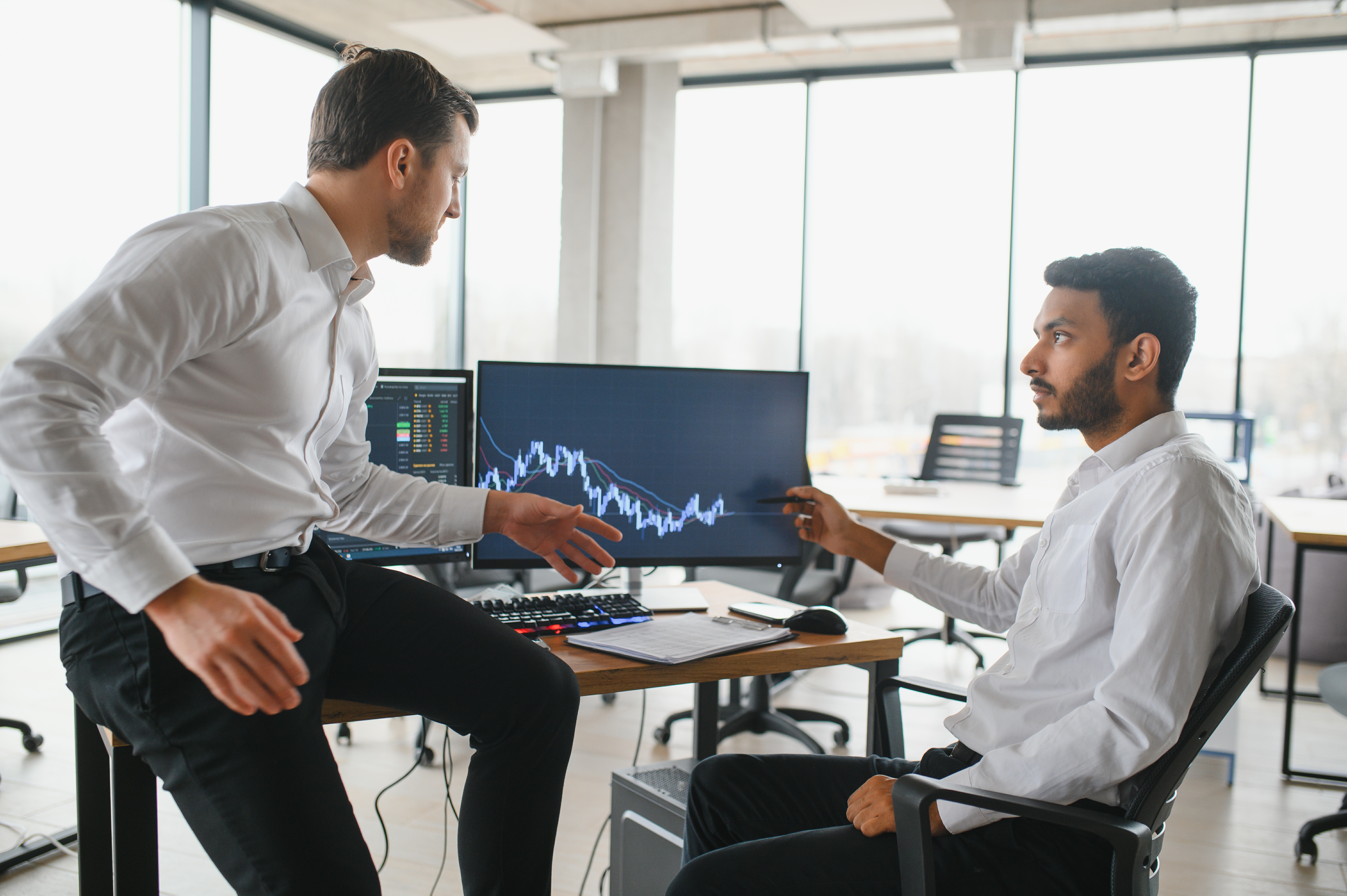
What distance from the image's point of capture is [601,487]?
1.92m

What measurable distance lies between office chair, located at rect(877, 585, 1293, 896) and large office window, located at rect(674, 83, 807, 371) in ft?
18.4

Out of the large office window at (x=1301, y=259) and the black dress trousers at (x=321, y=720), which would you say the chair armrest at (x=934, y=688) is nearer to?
the black dress trousers at (x=321, y=720)

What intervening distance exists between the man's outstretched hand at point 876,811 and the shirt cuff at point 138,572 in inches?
35.3

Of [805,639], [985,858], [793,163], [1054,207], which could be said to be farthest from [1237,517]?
[793,163]

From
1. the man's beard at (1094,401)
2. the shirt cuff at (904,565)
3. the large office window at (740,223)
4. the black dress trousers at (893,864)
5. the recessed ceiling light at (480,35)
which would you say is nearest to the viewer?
the black dress trousers at (893,864)

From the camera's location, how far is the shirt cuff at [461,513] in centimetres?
169

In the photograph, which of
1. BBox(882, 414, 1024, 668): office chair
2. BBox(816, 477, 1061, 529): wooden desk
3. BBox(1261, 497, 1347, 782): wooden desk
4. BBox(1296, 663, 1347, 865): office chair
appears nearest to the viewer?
BBox(1296, 663, 1347, 865): office chair

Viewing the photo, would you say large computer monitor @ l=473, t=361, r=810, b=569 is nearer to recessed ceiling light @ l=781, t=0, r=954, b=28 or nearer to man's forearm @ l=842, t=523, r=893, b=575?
man's forearm @ l=842, t=523, r=893, b=575

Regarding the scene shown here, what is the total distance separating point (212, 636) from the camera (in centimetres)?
95

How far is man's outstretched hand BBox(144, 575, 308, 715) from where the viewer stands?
950 mm

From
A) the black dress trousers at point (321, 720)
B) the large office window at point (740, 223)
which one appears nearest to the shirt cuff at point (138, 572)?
the black dress trousers at point (321, 720)

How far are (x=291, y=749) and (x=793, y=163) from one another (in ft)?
20.1

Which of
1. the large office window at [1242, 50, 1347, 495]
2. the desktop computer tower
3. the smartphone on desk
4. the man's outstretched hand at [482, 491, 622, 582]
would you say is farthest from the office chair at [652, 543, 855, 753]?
the large office window at [1242, 50, 1347, 495]

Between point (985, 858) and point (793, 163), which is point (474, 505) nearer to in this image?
point (985, 858)
